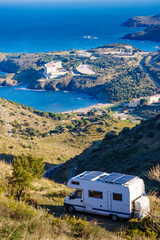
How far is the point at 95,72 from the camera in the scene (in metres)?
134

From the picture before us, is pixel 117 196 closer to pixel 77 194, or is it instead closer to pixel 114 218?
pixel 114 218

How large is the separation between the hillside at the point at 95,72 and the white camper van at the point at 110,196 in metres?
97.7

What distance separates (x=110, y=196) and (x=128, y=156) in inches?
571

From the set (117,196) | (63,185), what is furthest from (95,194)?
(63,185)

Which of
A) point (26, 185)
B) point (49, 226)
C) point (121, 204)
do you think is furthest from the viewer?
point (26, 185)

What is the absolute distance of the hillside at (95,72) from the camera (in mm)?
114875

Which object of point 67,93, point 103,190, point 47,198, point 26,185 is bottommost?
point 67,93

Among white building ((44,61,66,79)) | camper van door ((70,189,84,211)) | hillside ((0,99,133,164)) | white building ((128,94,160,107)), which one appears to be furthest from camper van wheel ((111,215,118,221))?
white building ((44,61,66,79))

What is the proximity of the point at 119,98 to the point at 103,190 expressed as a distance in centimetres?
10038

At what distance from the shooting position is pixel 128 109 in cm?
9594

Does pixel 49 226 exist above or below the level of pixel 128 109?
above

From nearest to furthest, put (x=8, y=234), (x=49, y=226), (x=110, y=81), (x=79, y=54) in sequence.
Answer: (x=8, y=234)
(x=49, y=226)
(x=110, y=81)
(x=79, y=54)

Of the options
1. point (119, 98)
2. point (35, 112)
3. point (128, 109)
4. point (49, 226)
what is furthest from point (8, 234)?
point (119, 98)

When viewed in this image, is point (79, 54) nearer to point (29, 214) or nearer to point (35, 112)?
point (35, 112)
